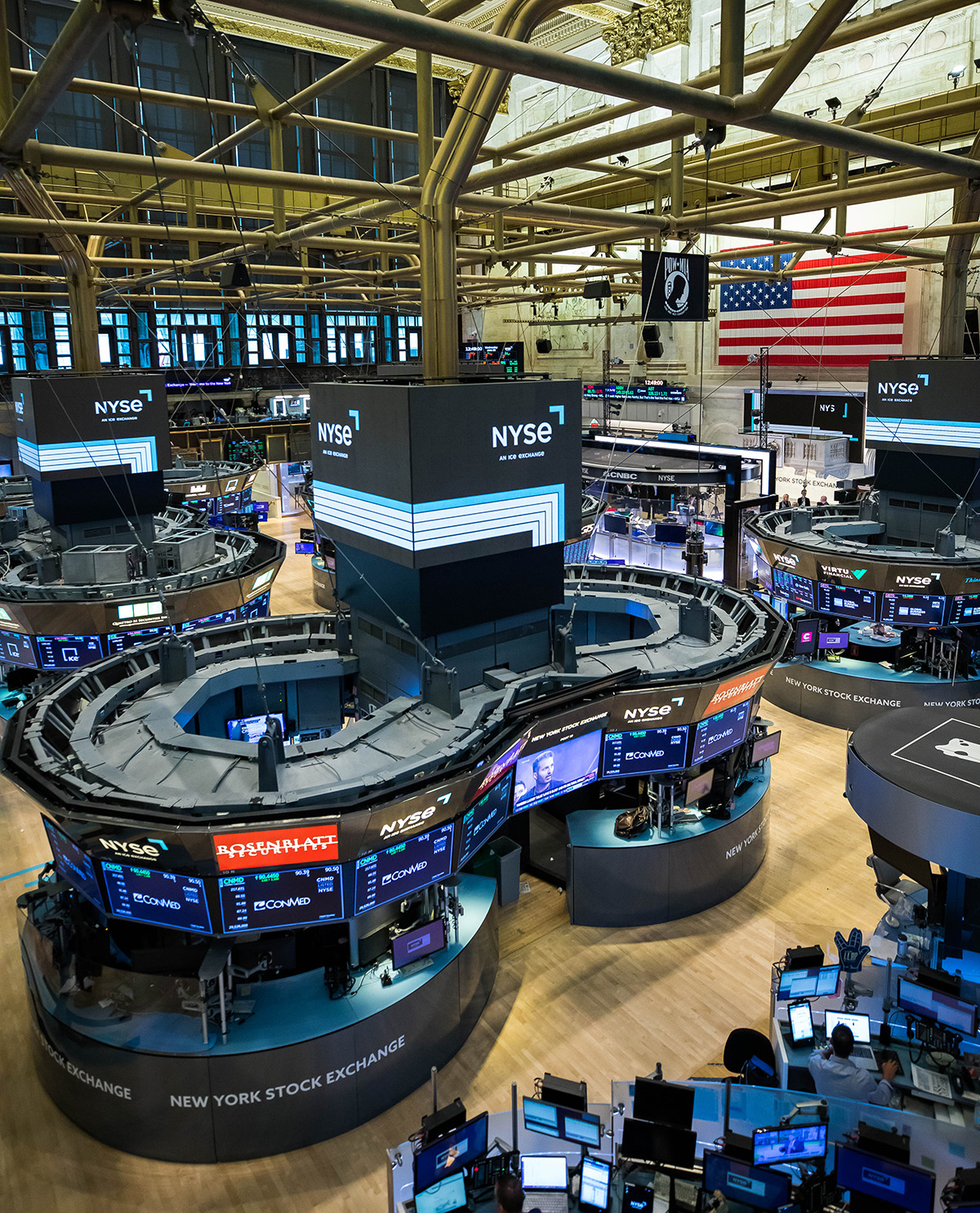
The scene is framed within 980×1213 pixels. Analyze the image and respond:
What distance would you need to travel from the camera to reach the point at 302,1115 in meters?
7.57

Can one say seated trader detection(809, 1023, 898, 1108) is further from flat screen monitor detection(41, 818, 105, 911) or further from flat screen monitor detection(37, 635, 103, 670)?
flat screen monitor detection(37, 635, 103, 670)

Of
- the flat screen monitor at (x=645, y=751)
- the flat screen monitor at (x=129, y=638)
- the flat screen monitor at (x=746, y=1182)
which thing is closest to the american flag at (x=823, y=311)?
the flat screen monitor at (x=645, y=751)

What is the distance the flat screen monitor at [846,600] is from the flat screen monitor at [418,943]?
11335 millimetres

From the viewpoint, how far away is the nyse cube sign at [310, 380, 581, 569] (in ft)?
27.6

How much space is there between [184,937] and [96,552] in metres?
9.23

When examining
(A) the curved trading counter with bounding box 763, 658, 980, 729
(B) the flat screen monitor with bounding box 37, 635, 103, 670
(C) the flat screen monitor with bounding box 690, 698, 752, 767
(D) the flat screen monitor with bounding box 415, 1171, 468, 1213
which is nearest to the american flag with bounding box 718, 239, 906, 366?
(A) the curved trading counter with bounding box 763, 658, 980, 729

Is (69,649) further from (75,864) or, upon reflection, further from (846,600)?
(846,600)

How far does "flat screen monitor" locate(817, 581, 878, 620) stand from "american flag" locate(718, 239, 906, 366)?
28.5 feet

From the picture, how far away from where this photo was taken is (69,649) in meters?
14.8

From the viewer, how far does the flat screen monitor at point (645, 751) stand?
10.2 meters

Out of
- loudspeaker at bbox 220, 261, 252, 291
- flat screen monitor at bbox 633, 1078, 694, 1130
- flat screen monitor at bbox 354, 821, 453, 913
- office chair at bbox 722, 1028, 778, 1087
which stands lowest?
office chair at bbox 722, 1028, 778, 1087

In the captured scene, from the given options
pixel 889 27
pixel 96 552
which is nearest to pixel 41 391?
pixel 96 552

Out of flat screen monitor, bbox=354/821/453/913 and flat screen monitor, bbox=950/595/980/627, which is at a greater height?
flat screen monitor, bbox=950/595/980/627

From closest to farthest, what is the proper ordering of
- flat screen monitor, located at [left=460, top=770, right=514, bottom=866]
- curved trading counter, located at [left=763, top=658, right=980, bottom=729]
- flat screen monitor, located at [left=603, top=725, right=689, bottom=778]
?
1. flat screen monitor, located at [left=460, top=770, right=514, bottom=866]
2. flat screen monitor, located at [left=603, top=725, right=689, bottom=778]
3. curved trading counter, located at [left=763, top=658, right=980, bottom=729]
